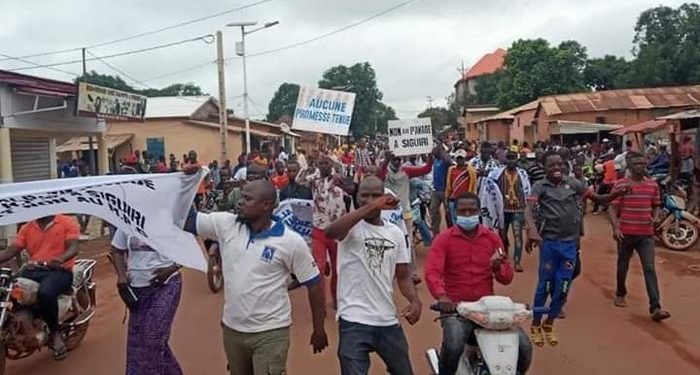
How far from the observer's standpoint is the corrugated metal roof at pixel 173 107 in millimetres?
35875

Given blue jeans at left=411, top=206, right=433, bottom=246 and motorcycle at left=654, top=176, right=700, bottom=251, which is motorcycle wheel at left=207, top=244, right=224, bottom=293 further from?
motorcycle at left=654, top=176, right=700, bottom=251

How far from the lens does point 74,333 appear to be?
22.8 ft

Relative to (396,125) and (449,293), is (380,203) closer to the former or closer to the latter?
(449,293)

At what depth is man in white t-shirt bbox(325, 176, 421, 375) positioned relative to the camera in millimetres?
4273

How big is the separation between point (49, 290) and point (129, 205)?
74.5 inches

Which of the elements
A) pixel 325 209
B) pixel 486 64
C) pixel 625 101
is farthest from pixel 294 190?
pixel 486 64

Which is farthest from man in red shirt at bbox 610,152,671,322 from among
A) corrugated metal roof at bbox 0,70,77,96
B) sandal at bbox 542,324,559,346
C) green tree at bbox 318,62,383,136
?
green tree at bbox 318,62,383,136

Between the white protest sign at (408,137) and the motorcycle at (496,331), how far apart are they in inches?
245

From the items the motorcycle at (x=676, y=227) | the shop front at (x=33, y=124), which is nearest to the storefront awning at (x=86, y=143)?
the shop front at (x=33, y=124)

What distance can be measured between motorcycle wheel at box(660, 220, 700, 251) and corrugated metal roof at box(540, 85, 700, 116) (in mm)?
24642

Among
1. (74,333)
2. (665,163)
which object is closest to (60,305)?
(74,333)

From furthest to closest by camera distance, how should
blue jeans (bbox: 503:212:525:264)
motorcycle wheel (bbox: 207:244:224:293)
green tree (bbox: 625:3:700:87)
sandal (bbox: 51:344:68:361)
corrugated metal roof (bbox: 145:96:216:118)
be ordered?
green tree (bbox: 625:3:700:87), corrugated metal roof (bbox: 145:96:216:118), blue jeans (bbox: 503:212:525:264), motorcycle wheel (bbox: 207:244:224:293), sandal (bbox: 51:344:68:361)

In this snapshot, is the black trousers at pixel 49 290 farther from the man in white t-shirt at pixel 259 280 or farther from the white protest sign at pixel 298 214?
the white protest sign at pixel 298 214

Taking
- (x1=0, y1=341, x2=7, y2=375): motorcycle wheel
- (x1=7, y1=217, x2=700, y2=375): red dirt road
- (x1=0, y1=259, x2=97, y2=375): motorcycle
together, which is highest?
(x1=0, y1=259, x2=97, y2=375): motorcycle
